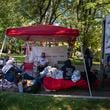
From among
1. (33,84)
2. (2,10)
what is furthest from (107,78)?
(2,10)

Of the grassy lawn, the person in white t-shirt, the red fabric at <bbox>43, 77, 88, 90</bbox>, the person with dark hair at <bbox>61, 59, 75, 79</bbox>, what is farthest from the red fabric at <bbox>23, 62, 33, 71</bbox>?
the grassy lawn

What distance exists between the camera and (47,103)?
508 inches

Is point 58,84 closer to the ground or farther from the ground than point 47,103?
farther from the ground

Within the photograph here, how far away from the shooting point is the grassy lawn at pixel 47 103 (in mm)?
12648

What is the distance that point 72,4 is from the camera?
4016cm

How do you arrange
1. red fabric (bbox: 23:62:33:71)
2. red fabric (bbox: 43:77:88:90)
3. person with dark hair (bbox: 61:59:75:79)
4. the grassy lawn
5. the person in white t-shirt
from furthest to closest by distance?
1. red fabric (bbox: 23:62:33:71)
2. the person in white t-shirt
3. person with dark hair (bbox: 61:59:75:79)
4. red fabric (bbox: 43:77:88:90)
5. the grassy lawn

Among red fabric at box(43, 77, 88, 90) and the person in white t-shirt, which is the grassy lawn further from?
the person in white t-shirt

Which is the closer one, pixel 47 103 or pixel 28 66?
pixel 47 103

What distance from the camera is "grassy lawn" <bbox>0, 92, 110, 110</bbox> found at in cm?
1265

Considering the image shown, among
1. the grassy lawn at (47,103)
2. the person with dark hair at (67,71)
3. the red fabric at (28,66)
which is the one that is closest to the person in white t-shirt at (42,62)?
the red fabric at (28,66)

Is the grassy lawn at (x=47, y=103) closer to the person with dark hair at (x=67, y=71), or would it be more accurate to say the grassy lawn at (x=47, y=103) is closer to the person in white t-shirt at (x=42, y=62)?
the person with dark hair at (x=67, y=71)

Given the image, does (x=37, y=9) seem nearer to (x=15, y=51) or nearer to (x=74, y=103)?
(x=74, y=103)

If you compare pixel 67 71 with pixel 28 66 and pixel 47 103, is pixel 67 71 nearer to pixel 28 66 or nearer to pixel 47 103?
pixel 47 103

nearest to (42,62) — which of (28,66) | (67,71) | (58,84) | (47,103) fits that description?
(28,66)
